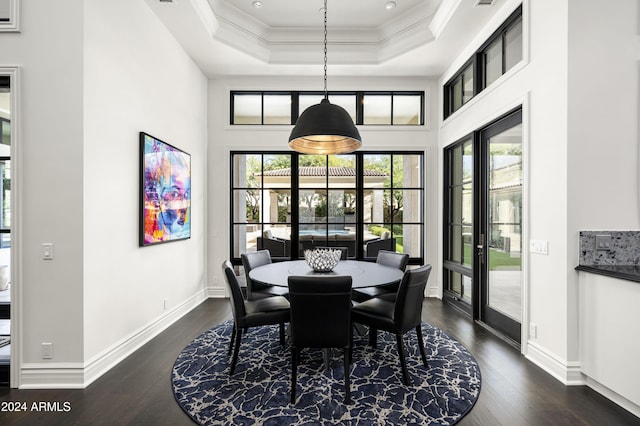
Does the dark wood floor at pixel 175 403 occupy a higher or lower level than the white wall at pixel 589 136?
lower

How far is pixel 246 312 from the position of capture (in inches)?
111

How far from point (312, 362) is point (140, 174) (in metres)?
2.49

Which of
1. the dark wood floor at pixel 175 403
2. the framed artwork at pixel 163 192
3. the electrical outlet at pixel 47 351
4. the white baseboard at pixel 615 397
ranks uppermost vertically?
the framed artwork at pixel 163 192

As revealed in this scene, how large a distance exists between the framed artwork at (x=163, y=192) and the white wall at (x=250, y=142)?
0.75 meters

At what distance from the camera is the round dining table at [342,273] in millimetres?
2738

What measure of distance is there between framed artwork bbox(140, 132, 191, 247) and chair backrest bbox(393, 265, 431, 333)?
258 centimetres

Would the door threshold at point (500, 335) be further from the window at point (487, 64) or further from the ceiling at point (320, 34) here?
the ceiling at point (320, 34)

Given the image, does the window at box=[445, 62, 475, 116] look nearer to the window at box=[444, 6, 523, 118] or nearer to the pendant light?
the window at box=[444, 6, 523, 118]

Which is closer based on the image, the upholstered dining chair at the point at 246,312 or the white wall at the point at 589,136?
the white wall at the point at 589,136

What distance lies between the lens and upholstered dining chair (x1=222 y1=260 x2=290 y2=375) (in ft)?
8.82

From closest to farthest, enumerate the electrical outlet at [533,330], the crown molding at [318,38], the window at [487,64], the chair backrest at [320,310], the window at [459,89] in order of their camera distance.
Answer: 1. the chair backrest at [320,310]
2. the electrical outlet at [533,330]
3. the window at [487,64]
4. the crown molding at [318,38]
5. the window at [459,89]

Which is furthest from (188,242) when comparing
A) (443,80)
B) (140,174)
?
(443,80)

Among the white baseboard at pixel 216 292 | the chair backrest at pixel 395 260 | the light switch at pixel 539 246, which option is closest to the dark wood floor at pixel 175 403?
the light switch at pixel 539 246

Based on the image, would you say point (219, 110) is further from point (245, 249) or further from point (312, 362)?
point (312, 362)
